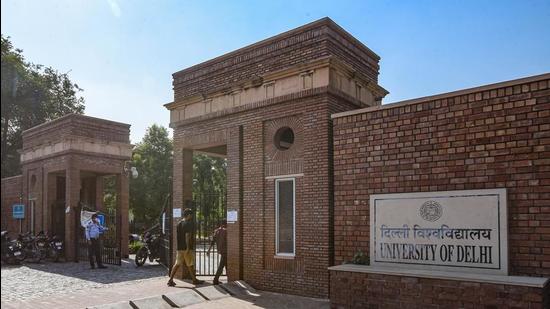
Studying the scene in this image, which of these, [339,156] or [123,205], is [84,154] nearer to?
[123,205]

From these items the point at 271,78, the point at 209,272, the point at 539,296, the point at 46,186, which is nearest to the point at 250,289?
the point at 209,272

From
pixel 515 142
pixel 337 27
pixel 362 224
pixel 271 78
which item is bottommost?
pixel 362 224

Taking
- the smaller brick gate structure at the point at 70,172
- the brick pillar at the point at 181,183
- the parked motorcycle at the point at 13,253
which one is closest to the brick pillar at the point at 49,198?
the smaller brick gate structure at the point at 70,172

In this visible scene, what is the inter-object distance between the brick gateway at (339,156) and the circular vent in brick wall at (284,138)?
0.03 m

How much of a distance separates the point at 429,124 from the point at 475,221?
6.05 ft

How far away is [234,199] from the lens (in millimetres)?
11602

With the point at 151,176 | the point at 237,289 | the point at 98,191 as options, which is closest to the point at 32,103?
the point at 151,176

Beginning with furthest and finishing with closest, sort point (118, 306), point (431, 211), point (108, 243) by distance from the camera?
point (108, 243) → point (118, 306) → point (431, 211)

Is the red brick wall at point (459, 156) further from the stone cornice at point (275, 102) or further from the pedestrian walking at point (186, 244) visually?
the pedestrian walking at point (186, 244)

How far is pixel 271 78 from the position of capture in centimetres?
1099

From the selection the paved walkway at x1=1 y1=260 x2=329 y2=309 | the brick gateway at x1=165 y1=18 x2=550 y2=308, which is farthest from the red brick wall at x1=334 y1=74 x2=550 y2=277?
the paved walkway at x1=1 y1=260 x2=329 y2=309

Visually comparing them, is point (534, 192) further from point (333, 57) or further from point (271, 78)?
point (271, 78)

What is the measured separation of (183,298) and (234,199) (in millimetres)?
2812

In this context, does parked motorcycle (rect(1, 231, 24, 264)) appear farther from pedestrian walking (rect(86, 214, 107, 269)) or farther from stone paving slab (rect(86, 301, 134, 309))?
stone paving slab (rect(86, 301, 134, 309))
